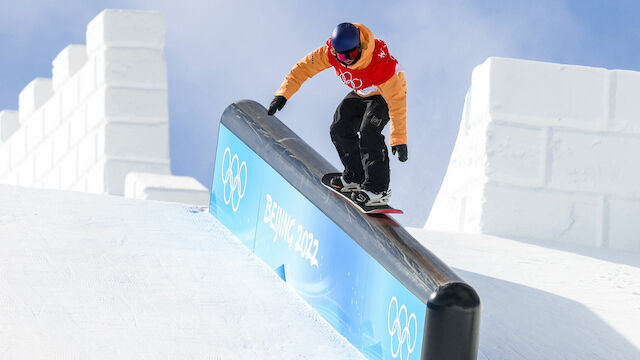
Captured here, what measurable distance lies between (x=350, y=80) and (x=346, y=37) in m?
0.34

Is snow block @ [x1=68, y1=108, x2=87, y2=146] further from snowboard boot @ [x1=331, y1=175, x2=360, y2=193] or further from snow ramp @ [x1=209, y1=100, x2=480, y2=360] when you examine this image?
snowboard boot @ [x1=331, y1=175, x2=360, y2=193]

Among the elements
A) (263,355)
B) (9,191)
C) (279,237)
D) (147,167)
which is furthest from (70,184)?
(263,355)

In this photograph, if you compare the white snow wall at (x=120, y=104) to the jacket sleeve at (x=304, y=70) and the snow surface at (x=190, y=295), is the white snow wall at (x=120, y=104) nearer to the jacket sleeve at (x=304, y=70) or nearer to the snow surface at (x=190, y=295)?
the snow surface at (x=190, y=295)

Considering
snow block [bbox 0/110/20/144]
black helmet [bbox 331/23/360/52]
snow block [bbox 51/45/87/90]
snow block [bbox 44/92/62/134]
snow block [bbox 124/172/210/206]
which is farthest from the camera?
snow block [bbox 0/110/20/144]

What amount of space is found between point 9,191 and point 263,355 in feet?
10.8

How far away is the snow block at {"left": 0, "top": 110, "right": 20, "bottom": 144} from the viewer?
16.1m

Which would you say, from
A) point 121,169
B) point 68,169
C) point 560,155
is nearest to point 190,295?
point 560,155

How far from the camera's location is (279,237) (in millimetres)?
4996

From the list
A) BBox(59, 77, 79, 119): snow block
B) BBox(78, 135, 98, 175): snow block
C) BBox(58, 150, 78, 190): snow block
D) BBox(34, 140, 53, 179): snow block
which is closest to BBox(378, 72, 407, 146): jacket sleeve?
BBox(78, 135, 98, 175): snow block

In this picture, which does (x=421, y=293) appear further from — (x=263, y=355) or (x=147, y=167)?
Answer: (x=147, y=167)

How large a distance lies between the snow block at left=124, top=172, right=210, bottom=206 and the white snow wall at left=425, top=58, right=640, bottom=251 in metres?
2.84

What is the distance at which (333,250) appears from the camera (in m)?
4.44

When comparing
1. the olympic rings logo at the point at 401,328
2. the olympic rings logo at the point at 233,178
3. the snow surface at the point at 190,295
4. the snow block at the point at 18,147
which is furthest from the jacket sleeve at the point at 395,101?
the snow block at the point at 18,147

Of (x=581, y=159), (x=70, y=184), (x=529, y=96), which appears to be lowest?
(x=70, y=184)
